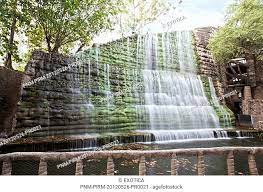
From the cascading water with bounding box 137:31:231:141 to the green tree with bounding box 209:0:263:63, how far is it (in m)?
1.80

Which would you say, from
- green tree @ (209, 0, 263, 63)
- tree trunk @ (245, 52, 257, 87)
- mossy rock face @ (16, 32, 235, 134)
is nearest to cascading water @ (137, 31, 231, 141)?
mossy rock face @ (16, 32, 235, 134)

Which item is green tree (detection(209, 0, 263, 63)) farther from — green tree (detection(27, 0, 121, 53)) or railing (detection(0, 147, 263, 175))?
railing (detection(0, 147, 263, 175))

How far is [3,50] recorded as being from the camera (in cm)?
694

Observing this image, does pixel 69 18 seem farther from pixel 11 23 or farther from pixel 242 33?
pixel 242 33

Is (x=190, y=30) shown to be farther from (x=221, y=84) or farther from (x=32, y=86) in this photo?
(x=32, y=86)

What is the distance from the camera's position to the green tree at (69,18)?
289 inches

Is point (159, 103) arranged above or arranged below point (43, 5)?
below

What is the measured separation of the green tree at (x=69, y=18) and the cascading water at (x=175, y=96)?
2.91 m

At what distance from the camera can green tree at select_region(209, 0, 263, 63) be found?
33.6 ft

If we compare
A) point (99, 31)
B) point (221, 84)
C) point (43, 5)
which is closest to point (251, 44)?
point (221, 84)

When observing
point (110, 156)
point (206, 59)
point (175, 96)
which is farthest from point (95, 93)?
point (206, 59)

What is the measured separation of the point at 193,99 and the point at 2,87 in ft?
25.1

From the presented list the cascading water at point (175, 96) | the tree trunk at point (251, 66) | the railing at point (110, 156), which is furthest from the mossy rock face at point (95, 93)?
the railing at point (110, 156)
